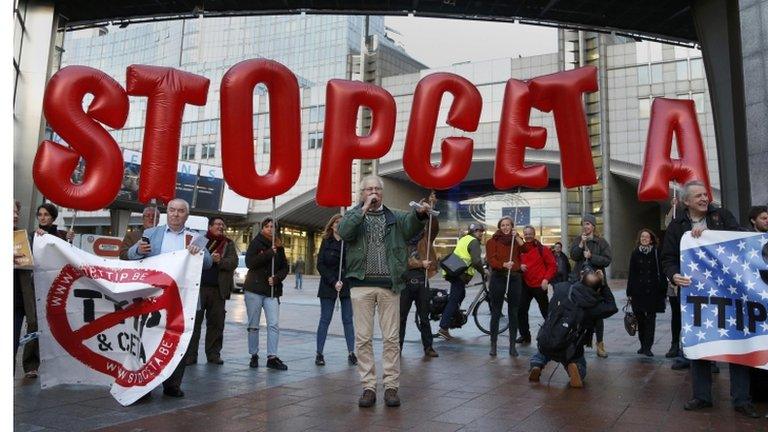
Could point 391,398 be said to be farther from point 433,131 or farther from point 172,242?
point 433,131

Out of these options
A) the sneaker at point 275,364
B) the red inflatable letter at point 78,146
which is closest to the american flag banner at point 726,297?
the sneaker at point 275,364

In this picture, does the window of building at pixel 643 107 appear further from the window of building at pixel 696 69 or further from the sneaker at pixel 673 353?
the sneaker at pixel 673 353

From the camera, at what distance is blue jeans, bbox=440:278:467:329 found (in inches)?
375

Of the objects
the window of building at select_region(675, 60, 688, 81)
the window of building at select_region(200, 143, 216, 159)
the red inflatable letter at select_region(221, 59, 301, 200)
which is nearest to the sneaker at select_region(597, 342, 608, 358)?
the red inflatable letter at select_region(221, 59, 301, 200)

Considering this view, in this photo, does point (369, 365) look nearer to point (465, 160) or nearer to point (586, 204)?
point (465, 160)

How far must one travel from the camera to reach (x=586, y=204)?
40.7m

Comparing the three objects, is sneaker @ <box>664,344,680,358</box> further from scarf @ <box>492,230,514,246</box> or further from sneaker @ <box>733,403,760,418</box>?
sneaker @ <box>733,403,760,418</box>

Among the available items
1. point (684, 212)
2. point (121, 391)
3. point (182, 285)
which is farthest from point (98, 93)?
point (684, 212)

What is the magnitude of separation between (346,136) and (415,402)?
3.68 metres

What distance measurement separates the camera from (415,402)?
506 centimetres

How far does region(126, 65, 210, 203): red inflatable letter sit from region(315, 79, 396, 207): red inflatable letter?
1.85 meters

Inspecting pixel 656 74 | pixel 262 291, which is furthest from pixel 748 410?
pixel 656 74

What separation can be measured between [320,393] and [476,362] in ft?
8.47

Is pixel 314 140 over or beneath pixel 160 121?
over
